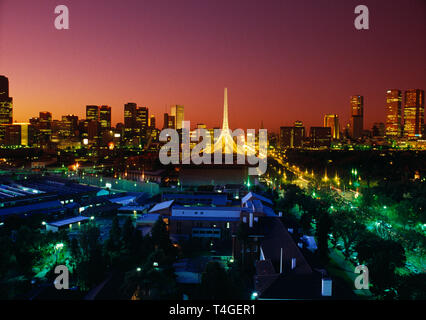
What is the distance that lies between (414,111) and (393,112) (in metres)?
3.60

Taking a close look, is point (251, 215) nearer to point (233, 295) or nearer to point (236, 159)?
point (233, 295)

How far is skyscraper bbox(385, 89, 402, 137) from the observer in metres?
53.3

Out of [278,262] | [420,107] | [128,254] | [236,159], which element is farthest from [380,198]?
[420,107]

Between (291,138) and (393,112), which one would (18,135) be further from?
(393,112)

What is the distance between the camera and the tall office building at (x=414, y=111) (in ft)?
164

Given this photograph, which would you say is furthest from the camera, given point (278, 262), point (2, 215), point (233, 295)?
point (2, 215)

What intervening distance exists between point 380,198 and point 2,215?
10.7m

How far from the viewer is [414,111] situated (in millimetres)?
50688

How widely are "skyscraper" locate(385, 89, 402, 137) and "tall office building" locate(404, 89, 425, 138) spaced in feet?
7.03

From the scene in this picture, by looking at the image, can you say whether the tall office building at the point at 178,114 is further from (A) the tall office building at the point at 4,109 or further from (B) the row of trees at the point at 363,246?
(B) the row of trees at the point at 363,246

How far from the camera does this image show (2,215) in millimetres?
8594

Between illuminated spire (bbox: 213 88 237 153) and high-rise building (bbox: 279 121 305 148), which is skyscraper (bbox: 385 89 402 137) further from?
illuminated spire (bbox: 213 88 237 153)

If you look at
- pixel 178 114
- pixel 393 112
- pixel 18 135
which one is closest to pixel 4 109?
pixel 18 135
